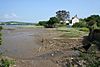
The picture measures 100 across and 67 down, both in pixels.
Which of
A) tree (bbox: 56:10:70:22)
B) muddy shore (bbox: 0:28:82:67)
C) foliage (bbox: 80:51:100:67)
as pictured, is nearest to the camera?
foliage (bbox: 80:51:100:67)

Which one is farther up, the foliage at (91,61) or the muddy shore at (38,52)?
the foliage at (91,61)

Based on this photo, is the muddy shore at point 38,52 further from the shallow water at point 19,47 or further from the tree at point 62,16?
the tree at point 62,16

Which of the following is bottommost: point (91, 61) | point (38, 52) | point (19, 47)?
point (19, 47)

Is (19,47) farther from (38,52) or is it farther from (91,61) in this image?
(91,61)

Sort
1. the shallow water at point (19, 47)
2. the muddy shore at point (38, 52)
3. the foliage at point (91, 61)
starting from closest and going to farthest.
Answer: the foliage at point (91, 61) < the muddy shore at point (38, 52) < the shallow water at point (19, 47)

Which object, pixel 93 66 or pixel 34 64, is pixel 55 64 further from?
pixel 93 66

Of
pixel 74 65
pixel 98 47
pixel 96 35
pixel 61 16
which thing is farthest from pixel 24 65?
pixel 61 16

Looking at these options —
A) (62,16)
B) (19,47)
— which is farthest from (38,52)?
(62,16)

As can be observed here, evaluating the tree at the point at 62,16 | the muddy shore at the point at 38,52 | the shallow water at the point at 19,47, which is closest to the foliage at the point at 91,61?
the muddy shore at the point at 38,52

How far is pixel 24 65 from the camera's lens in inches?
567

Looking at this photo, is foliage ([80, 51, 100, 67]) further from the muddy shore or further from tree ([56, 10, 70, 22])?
tree ([56, 10, 70, 22])

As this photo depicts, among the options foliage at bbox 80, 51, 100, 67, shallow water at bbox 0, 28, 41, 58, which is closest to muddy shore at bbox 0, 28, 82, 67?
shallow water at bbox 0, 28, 41, 58

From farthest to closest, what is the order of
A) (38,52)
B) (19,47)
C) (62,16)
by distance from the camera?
1. (62,16)
2. (19,47)
3. (38,52)

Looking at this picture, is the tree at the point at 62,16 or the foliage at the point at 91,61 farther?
the tree at the point at 62,16
